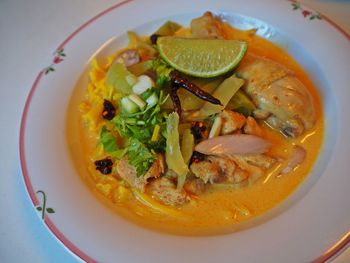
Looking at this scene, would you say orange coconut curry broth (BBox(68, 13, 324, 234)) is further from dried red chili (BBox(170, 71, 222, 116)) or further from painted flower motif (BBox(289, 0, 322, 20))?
painted flower motif (BBox(289, 0, 322, 20))

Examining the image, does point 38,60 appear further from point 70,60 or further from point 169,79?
point 169,79

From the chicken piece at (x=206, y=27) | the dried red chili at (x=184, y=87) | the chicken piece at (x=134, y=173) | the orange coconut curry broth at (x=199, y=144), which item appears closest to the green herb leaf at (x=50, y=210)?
the orange coconut curry broth at (x=199, y=144)

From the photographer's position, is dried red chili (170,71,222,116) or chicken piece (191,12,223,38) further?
chicken piece (191,12,223,38)

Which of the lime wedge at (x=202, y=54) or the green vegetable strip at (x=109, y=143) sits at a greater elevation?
the lime wedge at (x=202, y=54)

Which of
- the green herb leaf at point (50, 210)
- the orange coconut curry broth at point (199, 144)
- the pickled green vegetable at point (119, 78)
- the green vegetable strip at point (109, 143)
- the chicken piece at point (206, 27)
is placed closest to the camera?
the green herb leaf at point (50, 210)

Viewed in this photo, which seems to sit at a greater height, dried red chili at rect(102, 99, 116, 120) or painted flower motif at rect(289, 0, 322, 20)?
painted flower motif at rect(289, 0, 322, 20)

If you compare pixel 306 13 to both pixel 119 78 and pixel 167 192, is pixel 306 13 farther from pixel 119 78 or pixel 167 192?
pixel 167 192

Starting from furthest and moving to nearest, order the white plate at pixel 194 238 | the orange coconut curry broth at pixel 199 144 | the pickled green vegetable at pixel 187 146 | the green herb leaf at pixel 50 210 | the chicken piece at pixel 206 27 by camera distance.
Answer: the chicken piece at pixel 206 27 → the pickled green vegetable at pixel 187 146 → the orange coconut curry broth at pixel 199 144 → the green herb leaf at pixel 50 210 → the white plate at pixel 194 238

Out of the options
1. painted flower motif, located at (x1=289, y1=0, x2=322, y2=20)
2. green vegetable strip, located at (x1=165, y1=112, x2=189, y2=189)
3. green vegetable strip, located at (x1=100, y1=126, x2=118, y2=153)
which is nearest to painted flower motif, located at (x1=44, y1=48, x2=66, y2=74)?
green vegetable strip, located at (x1=100, y1=126, x2=118, y2=153)

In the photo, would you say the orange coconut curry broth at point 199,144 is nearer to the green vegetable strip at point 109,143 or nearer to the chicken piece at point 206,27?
the green vegetable strip at point 109,143
